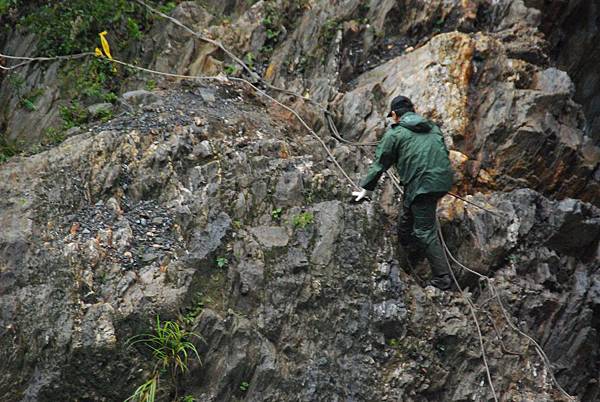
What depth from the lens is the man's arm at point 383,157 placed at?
24.6ft

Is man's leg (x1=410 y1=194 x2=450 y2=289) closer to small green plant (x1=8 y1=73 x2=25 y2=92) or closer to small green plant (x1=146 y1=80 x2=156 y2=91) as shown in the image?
small green plant (x1=146 y1=80 x2=156 y2=91)

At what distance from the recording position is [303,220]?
758 cm

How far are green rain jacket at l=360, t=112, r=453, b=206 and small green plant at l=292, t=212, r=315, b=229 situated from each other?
633mm

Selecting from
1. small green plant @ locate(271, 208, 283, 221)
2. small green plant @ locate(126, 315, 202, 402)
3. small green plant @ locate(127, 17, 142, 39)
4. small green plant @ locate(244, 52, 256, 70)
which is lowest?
small green plant @ locate(126, 315, 202, 402)

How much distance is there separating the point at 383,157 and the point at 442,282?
1478 mm

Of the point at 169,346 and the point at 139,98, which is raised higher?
the point at 139,98

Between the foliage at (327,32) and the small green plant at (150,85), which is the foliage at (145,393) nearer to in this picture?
the small green plant at (150,85)

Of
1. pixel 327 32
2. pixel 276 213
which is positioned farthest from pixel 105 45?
pixel 276 213

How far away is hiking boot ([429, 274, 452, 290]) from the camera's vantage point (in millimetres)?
7719

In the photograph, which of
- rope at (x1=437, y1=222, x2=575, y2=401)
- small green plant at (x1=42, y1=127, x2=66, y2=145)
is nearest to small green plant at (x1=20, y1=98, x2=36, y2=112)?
small green plant at (x1=42, y1=127, x2=66, y2=145)

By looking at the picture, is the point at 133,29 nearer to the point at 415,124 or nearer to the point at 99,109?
the point at 99,109

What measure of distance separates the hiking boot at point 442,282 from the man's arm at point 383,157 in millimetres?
1206

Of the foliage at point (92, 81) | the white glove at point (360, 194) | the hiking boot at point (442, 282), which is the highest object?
the foliage at point (92, 81)

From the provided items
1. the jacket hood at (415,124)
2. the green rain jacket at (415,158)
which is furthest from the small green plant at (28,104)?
the jacket hood at (415,124)
